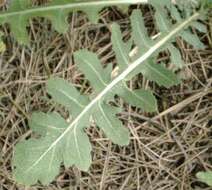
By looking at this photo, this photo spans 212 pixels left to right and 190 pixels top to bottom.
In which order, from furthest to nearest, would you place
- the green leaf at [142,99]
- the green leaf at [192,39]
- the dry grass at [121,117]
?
1. the dry grass at [121,117]
2. the green leaf at [192,39]
3. the green leaf at [142,99]

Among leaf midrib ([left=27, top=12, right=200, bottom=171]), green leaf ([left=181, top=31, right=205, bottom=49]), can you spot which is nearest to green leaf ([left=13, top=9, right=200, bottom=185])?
leaf midrib ([left=27, top=12, right=200, bottom=171])

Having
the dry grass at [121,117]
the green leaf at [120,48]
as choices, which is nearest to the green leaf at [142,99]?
the green leaf at [120,48]

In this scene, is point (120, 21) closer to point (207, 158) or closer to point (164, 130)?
point (164, 130)

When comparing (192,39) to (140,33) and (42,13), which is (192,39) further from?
(42,13)

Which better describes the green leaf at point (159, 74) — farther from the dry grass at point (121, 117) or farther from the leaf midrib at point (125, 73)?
the dry grass at point (121, 117)

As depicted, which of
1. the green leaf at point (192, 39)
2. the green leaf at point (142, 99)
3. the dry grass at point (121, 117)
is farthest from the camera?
the dry grass at point (121, 117)

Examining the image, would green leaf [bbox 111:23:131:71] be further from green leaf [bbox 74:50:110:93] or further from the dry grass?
the dry grass

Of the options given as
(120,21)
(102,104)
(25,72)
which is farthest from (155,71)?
(25,72)

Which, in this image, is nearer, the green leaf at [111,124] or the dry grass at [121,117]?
the green leaf at [111,124]

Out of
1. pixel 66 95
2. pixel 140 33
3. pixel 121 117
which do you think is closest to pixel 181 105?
pixel 121 117
